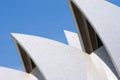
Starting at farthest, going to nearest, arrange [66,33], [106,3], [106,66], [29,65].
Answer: [66,33] → [29,65] → [106,3] → [106,66]

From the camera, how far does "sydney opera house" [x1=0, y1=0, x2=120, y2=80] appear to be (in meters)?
16.9

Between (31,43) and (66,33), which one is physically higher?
(31,43)

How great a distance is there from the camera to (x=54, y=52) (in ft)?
61.2

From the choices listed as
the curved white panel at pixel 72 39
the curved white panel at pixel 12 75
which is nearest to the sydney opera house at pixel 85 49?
the curved white panel at pixel 12 75

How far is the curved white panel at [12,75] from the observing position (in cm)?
2030

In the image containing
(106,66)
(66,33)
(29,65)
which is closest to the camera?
(106,66)

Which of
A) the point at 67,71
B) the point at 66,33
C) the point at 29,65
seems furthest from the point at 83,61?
the point at 66,33

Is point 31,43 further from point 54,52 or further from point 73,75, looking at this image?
point 73,75

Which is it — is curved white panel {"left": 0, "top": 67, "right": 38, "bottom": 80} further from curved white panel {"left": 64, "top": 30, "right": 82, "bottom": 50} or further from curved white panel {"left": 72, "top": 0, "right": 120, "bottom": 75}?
curved white panel {"left": 64, "top": 30, "right": 82, "bottom": 50}

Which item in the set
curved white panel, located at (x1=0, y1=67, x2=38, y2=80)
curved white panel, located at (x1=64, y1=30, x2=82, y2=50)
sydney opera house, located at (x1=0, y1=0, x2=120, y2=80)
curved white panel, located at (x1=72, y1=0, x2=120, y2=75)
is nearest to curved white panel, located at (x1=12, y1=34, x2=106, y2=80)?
sydney opera house, located at (x1=0, y1=0, x2=120, y2=80)

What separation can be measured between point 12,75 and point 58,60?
12.5ft

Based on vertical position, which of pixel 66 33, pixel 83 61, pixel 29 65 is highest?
pixel 83 61

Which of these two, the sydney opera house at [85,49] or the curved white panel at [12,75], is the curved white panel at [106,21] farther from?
the curved white panel at [12,75]

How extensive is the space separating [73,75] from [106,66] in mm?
1669
